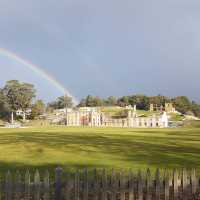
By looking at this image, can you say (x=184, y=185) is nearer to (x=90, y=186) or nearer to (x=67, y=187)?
(x=90, y=186)

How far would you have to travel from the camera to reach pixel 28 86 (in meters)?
195

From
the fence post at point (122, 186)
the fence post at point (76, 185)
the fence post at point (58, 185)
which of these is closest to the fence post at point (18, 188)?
the fence post at point (58, 185)

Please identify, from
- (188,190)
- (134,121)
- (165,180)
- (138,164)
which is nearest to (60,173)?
(165,180)

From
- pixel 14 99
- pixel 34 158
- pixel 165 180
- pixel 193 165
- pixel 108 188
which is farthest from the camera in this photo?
pixel 14 99

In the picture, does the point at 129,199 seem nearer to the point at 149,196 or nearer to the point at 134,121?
the point at 149,196

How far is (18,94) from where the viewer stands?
18950 centimetres

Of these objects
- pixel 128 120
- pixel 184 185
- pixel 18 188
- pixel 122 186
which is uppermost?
pixel 128 120

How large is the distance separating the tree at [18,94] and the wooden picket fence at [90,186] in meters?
183

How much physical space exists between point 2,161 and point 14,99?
171 metres

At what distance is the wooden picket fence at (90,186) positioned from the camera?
346 inches

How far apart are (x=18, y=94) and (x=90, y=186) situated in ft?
604

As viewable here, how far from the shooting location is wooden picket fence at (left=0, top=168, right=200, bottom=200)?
8797mm

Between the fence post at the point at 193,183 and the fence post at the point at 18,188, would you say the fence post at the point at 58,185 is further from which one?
the fence post at the point at 193,183

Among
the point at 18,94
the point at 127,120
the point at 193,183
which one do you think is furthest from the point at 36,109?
the point at 193,183
